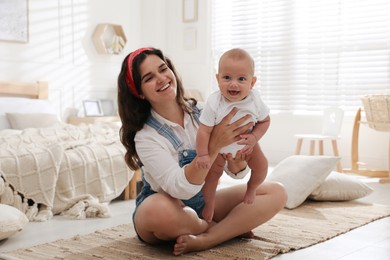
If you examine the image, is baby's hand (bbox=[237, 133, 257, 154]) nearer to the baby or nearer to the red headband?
Answer: the baby

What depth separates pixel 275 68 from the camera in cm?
560

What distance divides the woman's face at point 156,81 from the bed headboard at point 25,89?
3075mm

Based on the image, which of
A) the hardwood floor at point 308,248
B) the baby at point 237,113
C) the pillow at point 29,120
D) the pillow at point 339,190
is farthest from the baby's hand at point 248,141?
the pillow at point 29,120

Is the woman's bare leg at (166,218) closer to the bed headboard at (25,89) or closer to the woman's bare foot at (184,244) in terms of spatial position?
the woman's bare foot at (184,244)

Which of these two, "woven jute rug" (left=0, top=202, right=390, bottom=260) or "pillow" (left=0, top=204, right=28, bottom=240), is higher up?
"pillow" (left=0, top=204, right=28, bottom=240)

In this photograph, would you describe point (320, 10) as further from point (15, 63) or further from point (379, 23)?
point (15, 63)

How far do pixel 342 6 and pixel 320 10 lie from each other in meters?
0.23

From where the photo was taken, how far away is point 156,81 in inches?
79.3

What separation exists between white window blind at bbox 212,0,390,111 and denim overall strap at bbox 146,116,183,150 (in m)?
3.28

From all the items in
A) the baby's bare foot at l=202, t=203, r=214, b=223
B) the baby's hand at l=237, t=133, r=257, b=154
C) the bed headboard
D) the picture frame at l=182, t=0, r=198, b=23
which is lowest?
the baby's bare foot at l=202, t=203, r=214, b=223

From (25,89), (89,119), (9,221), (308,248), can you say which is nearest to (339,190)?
(308,248)

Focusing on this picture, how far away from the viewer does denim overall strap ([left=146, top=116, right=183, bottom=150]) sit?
2076 mm

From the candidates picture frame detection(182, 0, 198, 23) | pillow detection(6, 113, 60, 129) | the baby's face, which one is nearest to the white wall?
picture frame detection(182, 0, 198, 23)

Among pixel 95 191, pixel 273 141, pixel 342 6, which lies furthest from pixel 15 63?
pixel 342 6
